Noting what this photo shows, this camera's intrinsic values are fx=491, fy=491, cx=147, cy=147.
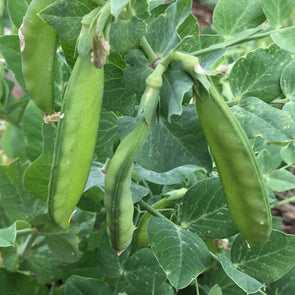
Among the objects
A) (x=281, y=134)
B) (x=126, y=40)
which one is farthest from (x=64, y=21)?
(x=281, y=134)

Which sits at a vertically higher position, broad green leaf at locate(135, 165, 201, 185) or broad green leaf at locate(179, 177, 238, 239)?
broad green leaf at locate(135, 165, 201, 185)

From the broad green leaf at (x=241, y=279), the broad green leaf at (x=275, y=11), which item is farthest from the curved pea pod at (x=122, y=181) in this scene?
the broad green leaf at (x=275, y=11)

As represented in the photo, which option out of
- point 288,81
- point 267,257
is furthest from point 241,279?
point 288,81

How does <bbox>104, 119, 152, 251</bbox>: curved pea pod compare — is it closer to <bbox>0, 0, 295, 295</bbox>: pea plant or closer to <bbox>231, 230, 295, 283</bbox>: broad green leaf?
<bbox>0, 0, 295, 295</bbox>: pea plant

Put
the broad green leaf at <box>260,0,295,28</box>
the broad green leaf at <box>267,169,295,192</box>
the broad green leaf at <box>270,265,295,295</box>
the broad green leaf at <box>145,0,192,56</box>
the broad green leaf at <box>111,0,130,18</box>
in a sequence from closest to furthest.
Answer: the broad green leaf at <box>111,0,130,18</box>
the broad green leaf at <box>145,0,192,56</box>
the broad green leaf at <box>260,0,295,28</box>
the broad green leaf at <box>270,265,295,295</box>
the broad green leaf at <box>267,169,295,192</box>

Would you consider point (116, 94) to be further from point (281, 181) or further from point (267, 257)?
point (281, 181)

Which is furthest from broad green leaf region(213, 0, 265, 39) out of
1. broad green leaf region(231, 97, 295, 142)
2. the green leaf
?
the green leaf

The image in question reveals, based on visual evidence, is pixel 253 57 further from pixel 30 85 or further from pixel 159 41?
pixel 30 85
